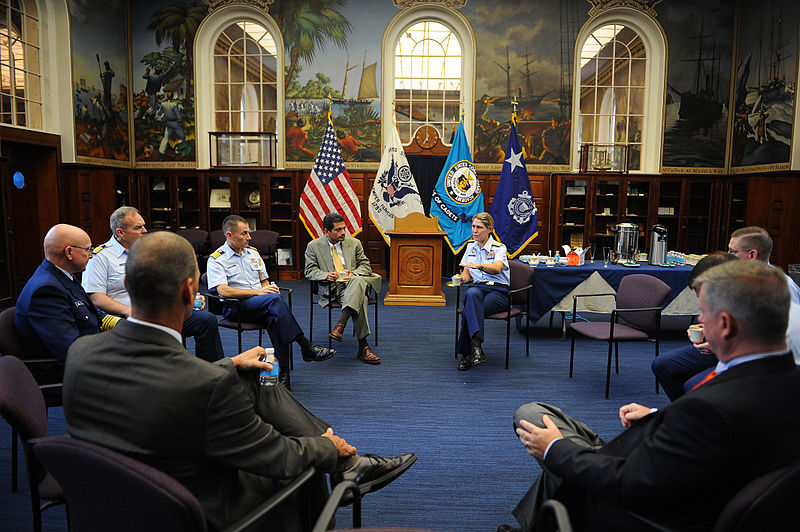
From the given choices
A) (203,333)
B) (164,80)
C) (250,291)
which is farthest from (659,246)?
(164,80)

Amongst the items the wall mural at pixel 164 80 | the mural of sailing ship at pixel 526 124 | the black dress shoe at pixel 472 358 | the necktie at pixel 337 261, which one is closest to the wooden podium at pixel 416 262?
the necktie at pixel 337 261

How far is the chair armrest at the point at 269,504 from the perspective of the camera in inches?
56.4

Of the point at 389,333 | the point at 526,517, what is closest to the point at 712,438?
the point at 526,517

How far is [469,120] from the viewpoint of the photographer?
10.7 metres

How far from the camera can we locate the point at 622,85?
36.2ft

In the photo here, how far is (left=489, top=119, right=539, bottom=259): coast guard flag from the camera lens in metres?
8.34

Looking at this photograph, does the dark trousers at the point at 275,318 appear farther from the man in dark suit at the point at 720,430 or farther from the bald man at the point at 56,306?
the man in dark suit at the point at 720,430

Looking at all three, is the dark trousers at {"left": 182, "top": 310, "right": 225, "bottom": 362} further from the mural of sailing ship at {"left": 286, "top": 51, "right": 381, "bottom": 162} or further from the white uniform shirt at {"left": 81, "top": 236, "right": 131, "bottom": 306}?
the mural of sailing ship at {"left": 286, "top": 51, "right": 381, "bottom": 162}

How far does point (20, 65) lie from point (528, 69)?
865 cm

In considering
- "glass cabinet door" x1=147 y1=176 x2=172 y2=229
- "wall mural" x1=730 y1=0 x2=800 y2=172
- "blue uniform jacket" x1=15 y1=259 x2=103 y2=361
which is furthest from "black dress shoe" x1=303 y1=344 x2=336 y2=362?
"wall mural" x1=730 y1=0 x2=800 y2=172

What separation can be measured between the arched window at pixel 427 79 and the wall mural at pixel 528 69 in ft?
1.80

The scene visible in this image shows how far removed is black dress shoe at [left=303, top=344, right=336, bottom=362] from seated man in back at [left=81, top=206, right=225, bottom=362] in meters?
0.96

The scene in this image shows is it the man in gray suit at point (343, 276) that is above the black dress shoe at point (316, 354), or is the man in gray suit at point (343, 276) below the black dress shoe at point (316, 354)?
above

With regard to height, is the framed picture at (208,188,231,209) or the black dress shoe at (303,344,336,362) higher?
the framed picture at (208,188,231,209)
